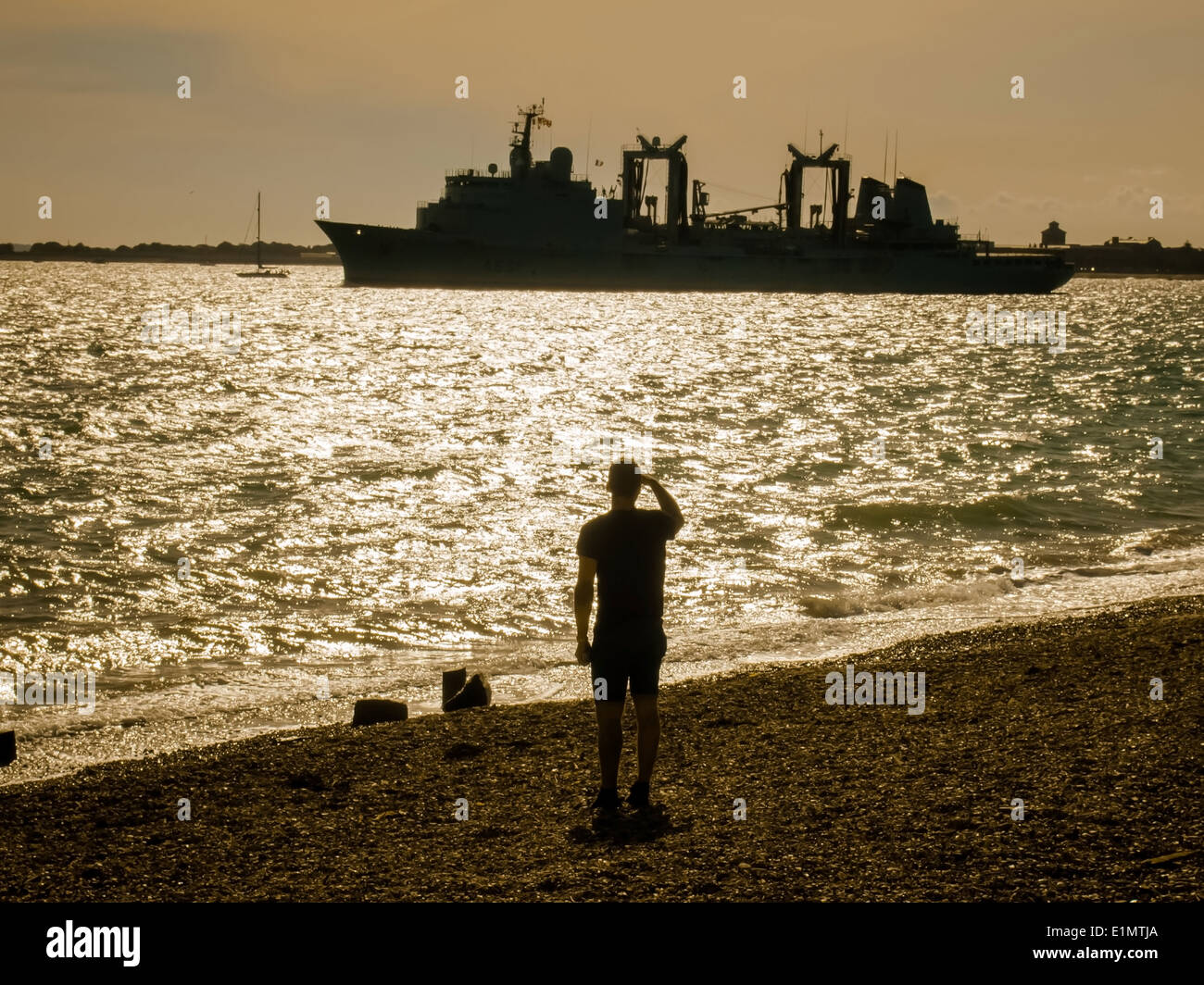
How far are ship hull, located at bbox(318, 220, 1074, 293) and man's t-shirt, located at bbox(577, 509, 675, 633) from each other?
309 ft

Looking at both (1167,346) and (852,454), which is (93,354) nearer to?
(852,454)

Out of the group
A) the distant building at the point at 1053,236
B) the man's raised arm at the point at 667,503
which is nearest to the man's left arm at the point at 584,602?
the man's raised arm at the point at 667,503

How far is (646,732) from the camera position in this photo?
5.55 meters

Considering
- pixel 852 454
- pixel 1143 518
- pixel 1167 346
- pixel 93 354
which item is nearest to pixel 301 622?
pixel 1143 518

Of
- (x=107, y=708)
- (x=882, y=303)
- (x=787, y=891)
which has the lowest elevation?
(x=107, y=708)

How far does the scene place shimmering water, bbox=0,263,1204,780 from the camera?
10.2 meters

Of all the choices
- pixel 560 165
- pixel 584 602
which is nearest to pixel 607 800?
pixel 584 602

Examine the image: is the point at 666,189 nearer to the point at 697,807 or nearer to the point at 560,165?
the point at 560,165

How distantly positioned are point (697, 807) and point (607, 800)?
399 millimetres

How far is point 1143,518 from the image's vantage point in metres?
16.7

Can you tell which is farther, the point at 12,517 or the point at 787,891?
the point at 12,517

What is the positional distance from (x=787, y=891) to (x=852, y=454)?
19.1 meters

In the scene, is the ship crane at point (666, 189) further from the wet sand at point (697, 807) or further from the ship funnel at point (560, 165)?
the wet sand at point (697, 807)

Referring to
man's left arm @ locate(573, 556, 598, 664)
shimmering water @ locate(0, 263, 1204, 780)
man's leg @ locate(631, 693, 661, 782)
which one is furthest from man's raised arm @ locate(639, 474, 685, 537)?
shimmering water @ locate(0, 263, 1204, 780)
